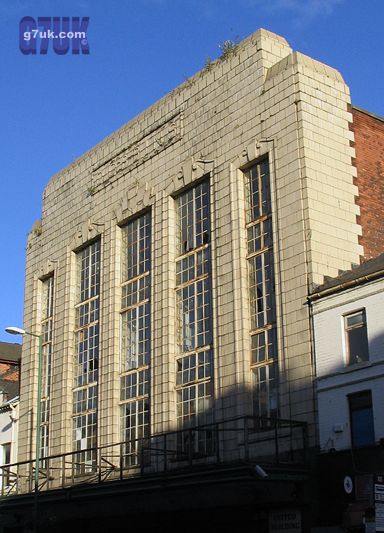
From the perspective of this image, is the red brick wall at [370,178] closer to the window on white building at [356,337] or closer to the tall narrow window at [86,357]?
the window on white building at [356,337]

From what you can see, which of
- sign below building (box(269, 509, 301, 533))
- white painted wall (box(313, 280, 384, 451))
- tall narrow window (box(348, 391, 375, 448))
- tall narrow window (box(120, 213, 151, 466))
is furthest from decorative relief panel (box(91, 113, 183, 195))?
sign below building (box(269, 509, 301, 533))

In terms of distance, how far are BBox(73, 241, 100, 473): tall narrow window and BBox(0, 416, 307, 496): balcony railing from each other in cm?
61

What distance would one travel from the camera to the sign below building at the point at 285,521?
25.2 m

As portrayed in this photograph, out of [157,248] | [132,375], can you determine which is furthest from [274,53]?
[132,375]

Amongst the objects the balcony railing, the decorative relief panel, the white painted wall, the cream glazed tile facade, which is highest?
the decorative relief panel

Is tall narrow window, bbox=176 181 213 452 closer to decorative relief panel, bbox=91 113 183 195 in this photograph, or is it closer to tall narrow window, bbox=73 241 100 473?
decorative relief panel, bbox=91 113 183 195

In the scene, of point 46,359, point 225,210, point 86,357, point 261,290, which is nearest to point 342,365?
point 261,290

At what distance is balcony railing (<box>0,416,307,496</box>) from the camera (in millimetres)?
25828

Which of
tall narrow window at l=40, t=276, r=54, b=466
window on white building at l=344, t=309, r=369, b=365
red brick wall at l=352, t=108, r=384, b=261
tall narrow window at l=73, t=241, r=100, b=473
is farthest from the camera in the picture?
tall narrow window at l=40, t=276, r=54, b=466

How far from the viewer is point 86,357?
37344mm

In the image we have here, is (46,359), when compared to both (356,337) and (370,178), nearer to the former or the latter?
A: (370,178)

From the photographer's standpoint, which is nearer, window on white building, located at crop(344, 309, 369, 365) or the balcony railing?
window on white building, located at crop(344, 309, 369, 365)

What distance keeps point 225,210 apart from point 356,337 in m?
7.99

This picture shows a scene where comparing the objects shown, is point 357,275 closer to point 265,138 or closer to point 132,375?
point 265,138
